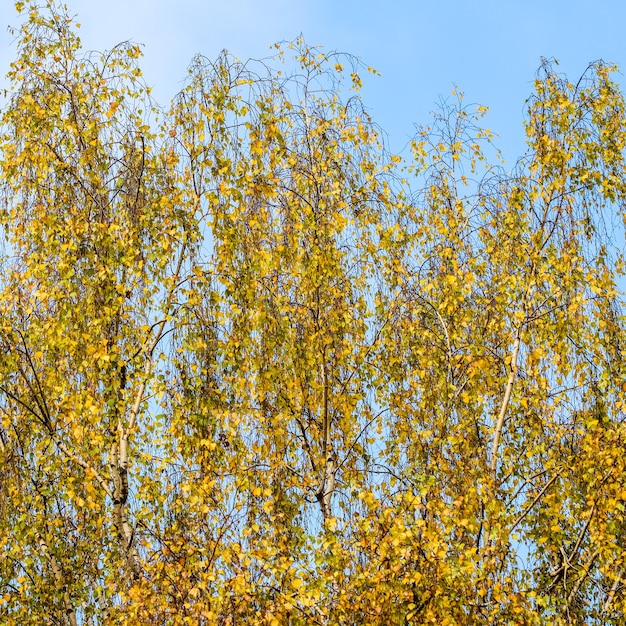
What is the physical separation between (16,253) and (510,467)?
200 inches

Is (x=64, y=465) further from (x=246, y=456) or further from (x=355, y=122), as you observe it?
(x=355, y=122)

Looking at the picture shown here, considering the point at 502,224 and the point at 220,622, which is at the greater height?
the point at 502,224

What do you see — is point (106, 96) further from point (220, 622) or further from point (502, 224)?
point (220, 622)

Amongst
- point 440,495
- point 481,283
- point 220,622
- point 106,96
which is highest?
point 106,96

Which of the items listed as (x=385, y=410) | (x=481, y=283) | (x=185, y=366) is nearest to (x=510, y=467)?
(x=385, y=410)

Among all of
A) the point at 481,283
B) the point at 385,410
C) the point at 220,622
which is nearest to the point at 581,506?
the point at 385,410

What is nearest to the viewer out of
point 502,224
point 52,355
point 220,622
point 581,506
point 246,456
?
point 220,622

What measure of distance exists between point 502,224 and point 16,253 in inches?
191

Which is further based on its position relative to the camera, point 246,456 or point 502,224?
point 502,224

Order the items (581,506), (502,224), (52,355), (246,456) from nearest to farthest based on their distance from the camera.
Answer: (246,456), (581,506), (52,355), (502,224)

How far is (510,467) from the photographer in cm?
858

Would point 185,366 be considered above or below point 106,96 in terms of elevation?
below

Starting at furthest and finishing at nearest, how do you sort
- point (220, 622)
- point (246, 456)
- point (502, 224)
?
point (502, 224) → point (246, 456) → point (220, 622)

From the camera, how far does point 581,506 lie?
8328 millimetres
